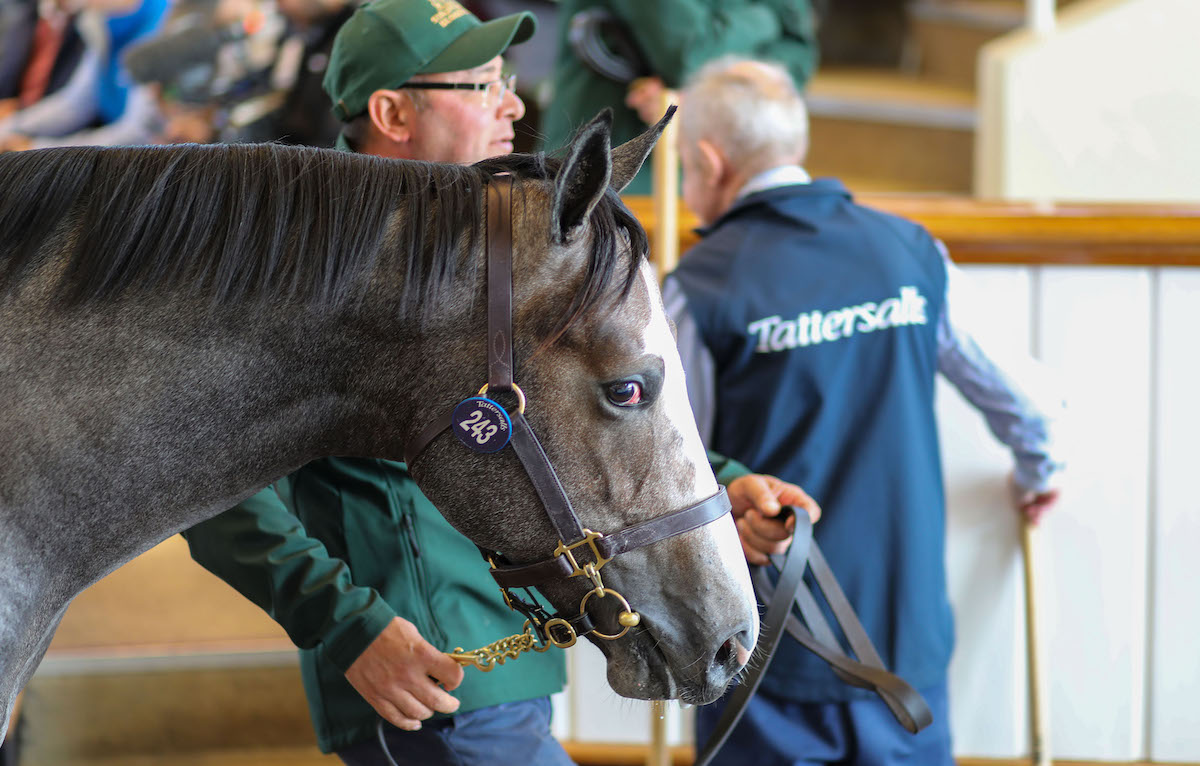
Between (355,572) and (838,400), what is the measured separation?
2.86ft

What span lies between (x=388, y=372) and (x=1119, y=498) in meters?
1.86

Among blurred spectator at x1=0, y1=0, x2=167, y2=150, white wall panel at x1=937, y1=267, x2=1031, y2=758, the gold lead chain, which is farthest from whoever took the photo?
blurred spectator at x1=0, y1=0, x2=167, y2=150

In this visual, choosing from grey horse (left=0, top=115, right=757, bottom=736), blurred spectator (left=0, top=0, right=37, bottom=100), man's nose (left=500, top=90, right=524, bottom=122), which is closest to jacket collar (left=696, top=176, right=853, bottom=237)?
man's nose (left=500, top=90, right=524, bottom=122)

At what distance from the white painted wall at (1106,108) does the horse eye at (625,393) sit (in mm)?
3569

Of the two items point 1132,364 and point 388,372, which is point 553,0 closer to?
point 1132,364

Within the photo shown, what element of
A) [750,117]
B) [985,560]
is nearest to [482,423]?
[750,117]

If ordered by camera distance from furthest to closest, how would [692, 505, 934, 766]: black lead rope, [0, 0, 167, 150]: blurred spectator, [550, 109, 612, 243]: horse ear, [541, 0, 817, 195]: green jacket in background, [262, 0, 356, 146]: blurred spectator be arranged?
[0, 0, 167, 150]: blurred spectator < [262, 0, 356, 146]: blurred spectator < [541, 0, 817, 195]: green jacket in background < [692, 505, 934, 766]: black lead rope < [550, 109, 612, 243]: horse ear

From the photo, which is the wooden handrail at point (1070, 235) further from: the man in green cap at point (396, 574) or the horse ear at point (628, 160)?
the horse ear at point (628, 160)

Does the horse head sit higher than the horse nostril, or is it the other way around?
the horse head

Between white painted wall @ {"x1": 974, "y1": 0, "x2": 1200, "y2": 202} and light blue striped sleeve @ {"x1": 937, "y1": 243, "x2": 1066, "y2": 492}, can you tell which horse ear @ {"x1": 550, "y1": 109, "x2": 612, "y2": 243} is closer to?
light blue striped sleeve @ {"x1": 937, "y1": 243, "x2": 1066, "y2": 492}

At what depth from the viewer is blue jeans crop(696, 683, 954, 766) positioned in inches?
77.3

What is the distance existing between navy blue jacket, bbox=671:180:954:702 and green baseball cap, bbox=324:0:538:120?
1.95 feet

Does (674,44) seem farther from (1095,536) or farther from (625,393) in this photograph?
(625,393)

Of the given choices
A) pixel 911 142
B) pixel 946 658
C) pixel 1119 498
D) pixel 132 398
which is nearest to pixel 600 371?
pixel 132 398
